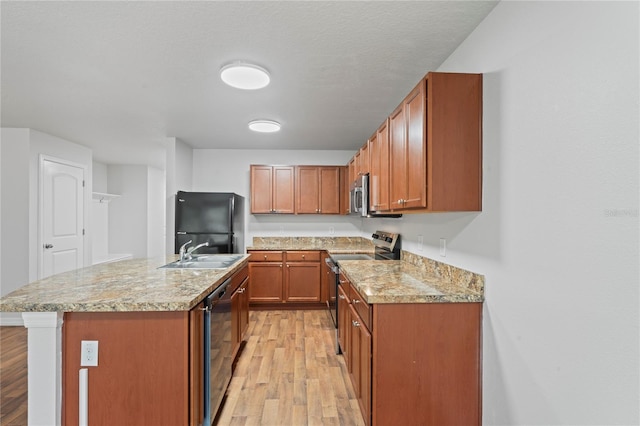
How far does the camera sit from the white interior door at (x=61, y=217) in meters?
4.12

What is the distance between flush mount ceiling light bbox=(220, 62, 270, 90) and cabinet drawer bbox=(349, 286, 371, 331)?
5.54 ft

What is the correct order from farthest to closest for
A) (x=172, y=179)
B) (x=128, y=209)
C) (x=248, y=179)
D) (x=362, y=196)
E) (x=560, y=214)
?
(x=128, y=209)
(x=248, y=179)
(x=172, y=179)
(x=362, y=196)
(x=560, y=214)

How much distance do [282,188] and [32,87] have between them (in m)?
2.89

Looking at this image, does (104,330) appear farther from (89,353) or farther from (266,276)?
(266,276)

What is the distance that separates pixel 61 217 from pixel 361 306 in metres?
4.73

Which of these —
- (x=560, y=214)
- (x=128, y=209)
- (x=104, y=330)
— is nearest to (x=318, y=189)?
(x=104, y=330)

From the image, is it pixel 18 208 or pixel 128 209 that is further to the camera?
pixel 128 209

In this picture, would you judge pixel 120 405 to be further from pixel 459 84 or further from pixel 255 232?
pixel 255 232

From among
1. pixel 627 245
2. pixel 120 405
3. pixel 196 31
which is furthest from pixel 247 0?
pixel 120 405

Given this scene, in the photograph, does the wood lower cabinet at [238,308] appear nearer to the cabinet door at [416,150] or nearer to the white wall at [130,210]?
the cabinet door at [416,150]

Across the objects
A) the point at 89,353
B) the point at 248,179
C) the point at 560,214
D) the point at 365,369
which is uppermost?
the point at 248,179

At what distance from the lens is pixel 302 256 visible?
4.41 m

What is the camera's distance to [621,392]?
37.1 inches

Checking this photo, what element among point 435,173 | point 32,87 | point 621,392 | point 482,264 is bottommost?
point 621,392
